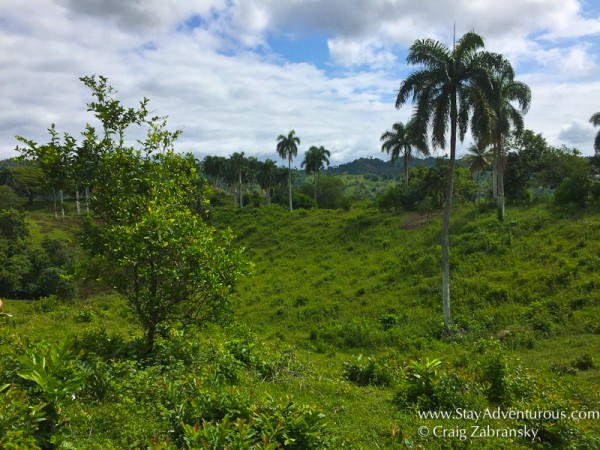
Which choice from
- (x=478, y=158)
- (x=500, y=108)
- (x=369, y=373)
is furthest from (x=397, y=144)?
(x=369, y=373)

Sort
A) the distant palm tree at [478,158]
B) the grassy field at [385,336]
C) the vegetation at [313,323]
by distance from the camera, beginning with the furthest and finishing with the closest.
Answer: the distant palm tree at [478,158], the grassy field at [385,336], the vegetation at [313,323]

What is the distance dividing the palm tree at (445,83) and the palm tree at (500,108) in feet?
1.53

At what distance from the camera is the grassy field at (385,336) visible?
6.29 meters

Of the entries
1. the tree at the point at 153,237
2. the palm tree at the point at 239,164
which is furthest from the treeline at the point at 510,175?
the tree at the point at 153,237

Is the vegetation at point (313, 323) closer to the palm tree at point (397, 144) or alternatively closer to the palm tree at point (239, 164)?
the palm tree at point (397, 144)

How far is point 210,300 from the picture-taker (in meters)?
8.73

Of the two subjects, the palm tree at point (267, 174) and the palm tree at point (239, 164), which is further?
the palm tree at point (267, 174)

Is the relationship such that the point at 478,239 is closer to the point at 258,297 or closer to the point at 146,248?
the point at 258,297

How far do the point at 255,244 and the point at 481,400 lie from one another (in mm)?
34110

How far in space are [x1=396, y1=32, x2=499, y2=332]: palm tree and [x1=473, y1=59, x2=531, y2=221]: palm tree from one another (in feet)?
1.53

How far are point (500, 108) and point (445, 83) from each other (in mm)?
7502

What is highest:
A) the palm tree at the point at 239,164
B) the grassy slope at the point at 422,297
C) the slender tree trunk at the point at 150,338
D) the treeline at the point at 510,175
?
the palm tree at the point at 239,164

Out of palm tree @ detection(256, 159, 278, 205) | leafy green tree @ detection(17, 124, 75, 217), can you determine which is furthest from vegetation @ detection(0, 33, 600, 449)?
palm tree @ detection(256, 159, 278, 205)

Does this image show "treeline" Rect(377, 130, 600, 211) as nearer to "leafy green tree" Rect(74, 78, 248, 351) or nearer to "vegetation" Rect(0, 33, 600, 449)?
"vegetation" Rect(0, 33, 600, 449)
